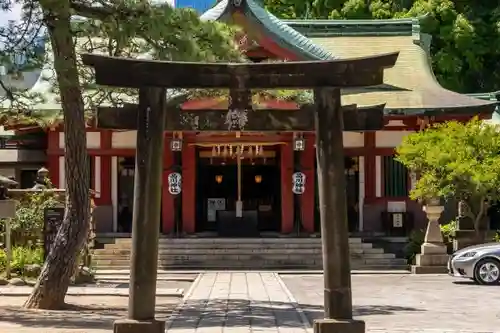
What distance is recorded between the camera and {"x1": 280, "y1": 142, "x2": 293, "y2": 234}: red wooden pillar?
91.5 feet

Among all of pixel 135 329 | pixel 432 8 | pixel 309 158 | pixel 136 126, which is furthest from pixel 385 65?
pixel 432 8

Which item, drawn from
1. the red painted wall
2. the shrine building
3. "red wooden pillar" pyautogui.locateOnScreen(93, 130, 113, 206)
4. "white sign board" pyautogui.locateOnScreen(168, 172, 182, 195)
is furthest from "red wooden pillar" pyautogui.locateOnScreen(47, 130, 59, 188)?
"white sign board" pyautogui.locateOnScreen(168, 172, 182, 195)

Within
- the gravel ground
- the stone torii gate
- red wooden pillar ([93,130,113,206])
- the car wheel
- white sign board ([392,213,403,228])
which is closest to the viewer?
the stone torii gate

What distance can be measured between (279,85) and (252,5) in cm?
1791

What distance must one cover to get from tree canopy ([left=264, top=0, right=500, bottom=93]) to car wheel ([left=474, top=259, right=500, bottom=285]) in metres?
19.5

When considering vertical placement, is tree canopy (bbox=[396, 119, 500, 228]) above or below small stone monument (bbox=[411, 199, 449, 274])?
above

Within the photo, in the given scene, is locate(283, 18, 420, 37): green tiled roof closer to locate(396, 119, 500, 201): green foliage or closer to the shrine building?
the shrine building

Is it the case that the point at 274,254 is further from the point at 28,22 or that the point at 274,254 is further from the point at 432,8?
the point at 432,8

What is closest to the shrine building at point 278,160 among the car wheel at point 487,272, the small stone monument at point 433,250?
the small stone monument at point 433,250

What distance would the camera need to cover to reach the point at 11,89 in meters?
13.7

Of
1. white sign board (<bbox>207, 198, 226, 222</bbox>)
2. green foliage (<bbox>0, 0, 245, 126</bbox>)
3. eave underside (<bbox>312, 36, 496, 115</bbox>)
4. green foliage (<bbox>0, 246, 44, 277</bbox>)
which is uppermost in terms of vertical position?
eave underside (<bbox>312, 36, 496, 115</bbox>)

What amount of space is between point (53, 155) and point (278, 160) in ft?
25.3

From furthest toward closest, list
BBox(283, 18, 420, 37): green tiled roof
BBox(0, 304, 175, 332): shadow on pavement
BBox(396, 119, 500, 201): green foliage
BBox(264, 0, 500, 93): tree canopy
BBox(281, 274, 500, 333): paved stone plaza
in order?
BBox(264, 0, 500, 93): tree canopy, BBox(283, 18, 420, 37): green tiled roof, BBox(396, 119, 500, 201): green foliage, BBox(281, 274, 500, 333): paved stone plaza, BBox(0, 304, 175, 332): shadow on pavement

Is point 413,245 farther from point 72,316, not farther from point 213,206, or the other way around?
point 72,316
